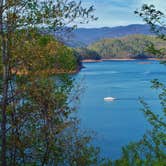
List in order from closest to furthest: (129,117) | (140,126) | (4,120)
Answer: (4,120), (140,126), (129,117)

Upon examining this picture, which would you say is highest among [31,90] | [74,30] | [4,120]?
[74,30]

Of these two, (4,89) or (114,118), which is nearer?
(4,89)

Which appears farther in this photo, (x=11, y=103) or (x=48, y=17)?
(x=11, y=103)

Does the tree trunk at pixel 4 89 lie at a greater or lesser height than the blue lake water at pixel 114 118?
greater

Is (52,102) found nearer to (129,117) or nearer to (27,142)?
(27,142)

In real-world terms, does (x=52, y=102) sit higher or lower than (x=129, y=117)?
higher

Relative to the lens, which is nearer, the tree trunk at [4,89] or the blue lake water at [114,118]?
the tree trunk at [4,89]

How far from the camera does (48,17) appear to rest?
6613 mm

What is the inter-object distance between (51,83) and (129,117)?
3088cm

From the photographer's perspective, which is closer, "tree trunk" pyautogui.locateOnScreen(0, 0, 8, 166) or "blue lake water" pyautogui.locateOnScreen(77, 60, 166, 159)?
"tree trunk" pyautogui.locateOnScreen(0, 0, 8, 166)

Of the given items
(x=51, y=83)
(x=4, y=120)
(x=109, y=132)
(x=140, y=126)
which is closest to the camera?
(x=4, y=120)

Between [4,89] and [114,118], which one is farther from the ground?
[4,89]

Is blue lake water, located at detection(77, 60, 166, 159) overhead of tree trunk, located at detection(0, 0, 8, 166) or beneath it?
beneath

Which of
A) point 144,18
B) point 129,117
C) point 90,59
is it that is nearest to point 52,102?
point 144,18
